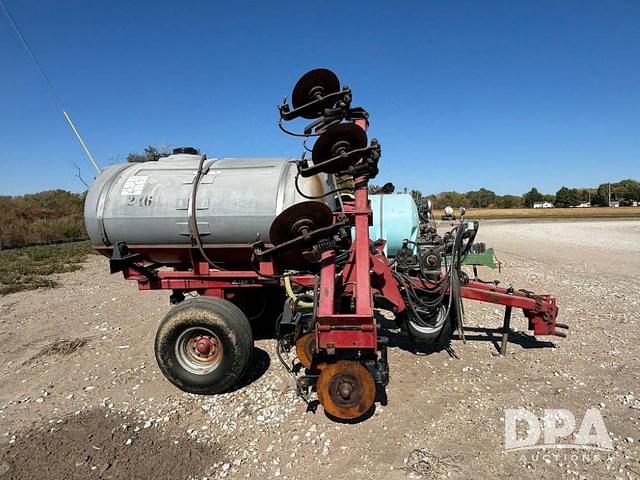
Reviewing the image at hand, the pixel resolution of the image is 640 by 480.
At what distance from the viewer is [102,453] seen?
3.48 m

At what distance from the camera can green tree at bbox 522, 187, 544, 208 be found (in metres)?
111

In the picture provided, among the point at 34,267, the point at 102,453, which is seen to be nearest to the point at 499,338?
the point at 102,453

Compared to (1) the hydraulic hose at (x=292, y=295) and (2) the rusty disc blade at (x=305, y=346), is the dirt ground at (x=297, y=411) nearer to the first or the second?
(2) the rusty disc blade at (x=305, y=346)

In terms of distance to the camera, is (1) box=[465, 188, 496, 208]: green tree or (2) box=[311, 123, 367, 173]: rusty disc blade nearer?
(2) box=[311, 123, 367, 173]: rusty disc blade

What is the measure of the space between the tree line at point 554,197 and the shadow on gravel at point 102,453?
3241 inches

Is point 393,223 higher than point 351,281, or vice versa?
point 393,223

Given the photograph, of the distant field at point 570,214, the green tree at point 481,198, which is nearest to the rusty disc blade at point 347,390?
the distant field at point 570,214

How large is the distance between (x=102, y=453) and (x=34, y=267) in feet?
46.6

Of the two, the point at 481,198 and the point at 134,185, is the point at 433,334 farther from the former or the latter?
the point at 481,198

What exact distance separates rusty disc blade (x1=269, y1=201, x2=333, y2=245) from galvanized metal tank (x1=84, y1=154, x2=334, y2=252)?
518 millimetres

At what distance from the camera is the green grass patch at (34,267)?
452 inches

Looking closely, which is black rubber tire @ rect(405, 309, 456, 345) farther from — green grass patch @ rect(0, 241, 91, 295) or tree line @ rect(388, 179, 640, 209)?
tree line @ rect(388, 179, 640, 209)

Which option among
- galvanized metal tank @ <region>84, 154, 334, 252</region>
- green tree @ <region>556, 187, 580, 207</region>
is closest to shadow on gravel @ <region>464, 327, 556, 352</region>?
galvanized metal tank @ <region>84, 154, 334, 252</region>

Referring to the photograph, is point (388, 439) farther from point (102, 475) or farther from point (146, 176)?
point (146, 176)
